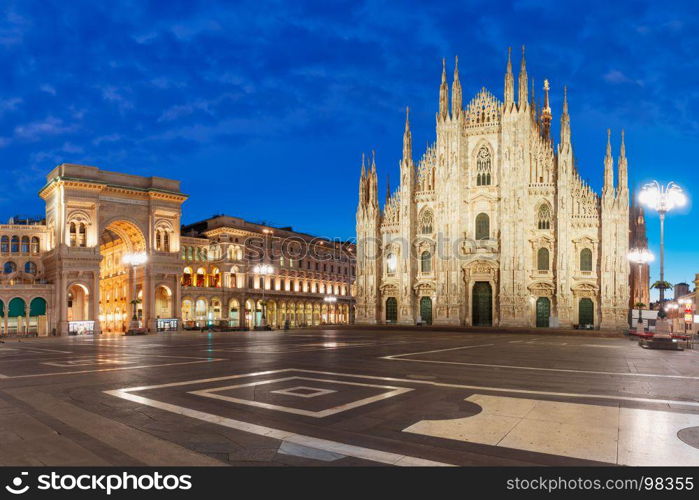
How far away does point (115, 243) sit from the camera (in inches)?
3024

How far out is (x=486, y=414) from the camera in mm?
9281

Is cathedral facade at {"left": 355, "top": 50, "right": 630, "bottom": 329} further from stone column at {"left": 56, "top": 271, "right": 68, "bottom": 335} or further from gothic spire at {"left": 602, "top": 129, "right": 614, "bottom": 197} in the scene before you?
stone column at {"left": 56, "top": 271, "right": 68, "bottom": 335}

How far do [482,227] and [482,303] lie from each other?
852cm

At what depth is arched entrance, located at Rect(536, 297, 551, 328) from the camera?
56125mm

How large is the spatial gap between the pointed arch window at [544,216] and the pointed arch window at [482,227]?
5371 millimetres

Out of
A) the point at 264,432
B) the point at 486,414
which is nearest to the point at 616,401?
the point at 486,414

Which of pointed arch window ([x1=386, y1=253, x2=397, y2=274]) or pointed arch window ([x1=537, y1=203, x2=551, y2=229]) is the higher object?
pointed arch window ([x1=537, y1=203, x2=551, y2=229])

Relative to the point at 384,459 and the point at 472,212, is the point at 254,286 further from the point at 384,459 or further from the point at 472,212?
the point at 384,459

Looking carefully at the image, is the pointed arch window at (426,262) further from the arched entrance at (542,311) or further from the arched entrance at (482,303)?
the arched entrance at (542,311)

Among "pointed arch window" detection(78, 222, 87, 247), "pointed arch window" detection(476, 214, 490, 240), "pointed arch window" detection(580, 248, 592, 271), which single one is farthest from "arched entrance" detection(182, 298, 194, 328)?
"pointed arch window" detection(580, 248, 592, 271)

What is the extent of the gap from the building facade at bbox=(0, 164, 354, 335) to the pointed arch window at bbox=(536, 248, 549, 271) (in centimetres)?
3316

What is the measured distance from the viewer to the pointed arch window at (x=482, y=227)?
59219mm

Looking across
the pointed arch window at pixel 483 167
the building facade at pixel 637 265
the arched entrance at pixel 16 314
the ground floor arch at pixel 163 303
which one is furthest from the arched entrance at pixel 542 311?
the arched entrance at pixel 16 314
